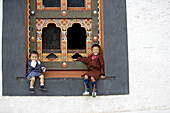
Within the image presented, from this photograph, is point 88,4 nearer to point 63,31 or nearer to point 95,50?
point 63,31

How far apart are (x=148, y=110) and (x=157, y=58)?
986mm

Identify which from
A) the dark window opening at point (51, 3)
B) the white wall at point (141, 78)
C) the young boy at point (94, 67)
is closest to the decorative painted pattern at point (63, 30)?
the young boy at point (94, 67)

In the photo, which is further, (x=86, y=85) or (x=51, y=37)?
(x=51, y=37)

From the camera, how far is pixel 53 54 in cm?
474

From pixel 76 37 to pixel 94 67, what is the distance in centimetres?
75

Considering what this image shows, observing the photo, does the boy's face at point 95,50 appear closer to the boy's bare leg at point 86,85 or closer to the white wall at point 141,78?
the boy's bare leg at point 86,85

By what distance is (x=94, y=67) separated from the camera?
4.46 meters

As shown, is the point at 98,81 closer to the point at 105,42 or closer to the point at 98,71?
the point at 98,71

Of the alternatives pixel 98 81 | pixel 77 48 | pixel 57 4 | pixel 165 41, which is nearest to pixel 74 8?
pixel 57 4

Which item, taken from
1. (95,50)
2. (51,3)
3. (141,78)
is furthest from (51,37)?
(141,78)

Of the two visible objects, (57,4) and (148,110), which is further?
(57,4)

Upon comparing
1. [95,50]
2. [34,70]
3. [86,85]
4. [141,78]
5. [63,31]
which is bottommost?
[86,85]

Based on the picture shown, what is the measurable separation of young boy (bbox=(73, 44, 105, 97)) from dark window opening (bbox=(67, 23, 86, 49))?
Answer: 12.8 inches

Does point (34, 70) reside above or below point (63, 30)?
below
